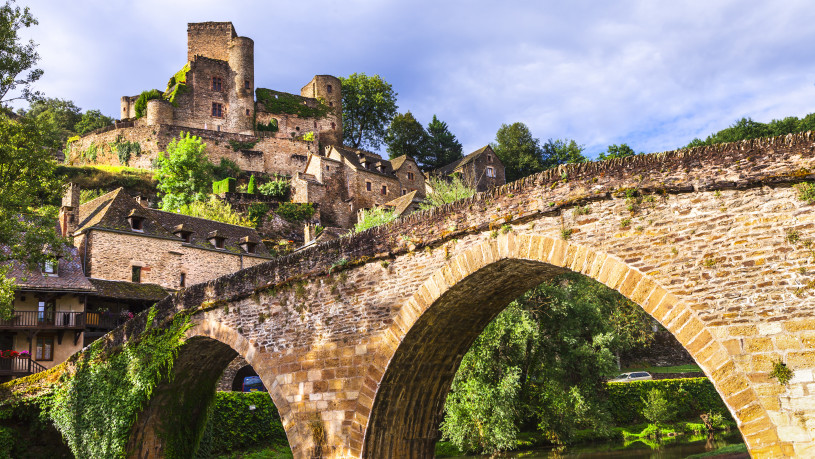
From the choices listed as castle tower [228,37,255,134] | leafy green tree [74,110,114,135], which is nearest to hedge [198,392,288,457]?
castle tower [228,37,255,134]

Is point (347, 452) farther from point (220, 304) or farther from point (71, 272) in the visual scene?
point (71, 272)

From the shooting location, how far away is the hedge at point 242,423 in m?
20.8

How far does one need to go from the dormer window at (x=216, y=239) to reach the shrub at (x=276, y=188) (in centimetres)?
1823

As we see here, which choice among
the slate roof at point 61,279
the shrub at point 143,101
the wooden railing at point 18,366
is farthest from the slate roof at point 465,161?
the wooden railing at point 18,366

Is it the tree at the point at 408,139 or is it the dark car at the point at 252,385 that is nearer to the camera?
the dark car at the point at 252,385

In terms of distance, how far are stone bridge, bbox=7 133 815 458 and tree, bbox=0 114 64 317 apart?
3782mm

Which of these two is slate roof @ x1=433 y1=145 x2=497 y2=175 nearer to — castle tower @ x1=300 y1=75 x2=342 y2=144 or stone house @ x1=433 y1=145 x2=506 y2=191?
stone house @ x1=433 y1=145 x2=506 y2=191

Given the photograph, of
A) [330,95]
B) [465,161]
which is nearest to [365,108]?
[330,95]

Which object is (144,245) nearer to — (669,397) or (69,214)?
(69,214)

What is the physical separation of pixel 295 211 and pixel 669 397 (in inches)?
1141

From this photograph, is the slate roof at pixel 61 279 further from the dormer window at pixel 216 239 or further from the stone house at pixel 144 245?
the dormer window at pixel 216 239

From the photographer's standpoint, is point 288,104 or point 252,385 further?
point 288,104

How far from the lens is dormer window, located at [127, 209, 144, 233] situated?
2986cm

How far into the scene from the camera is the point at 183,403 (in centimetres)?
1627
